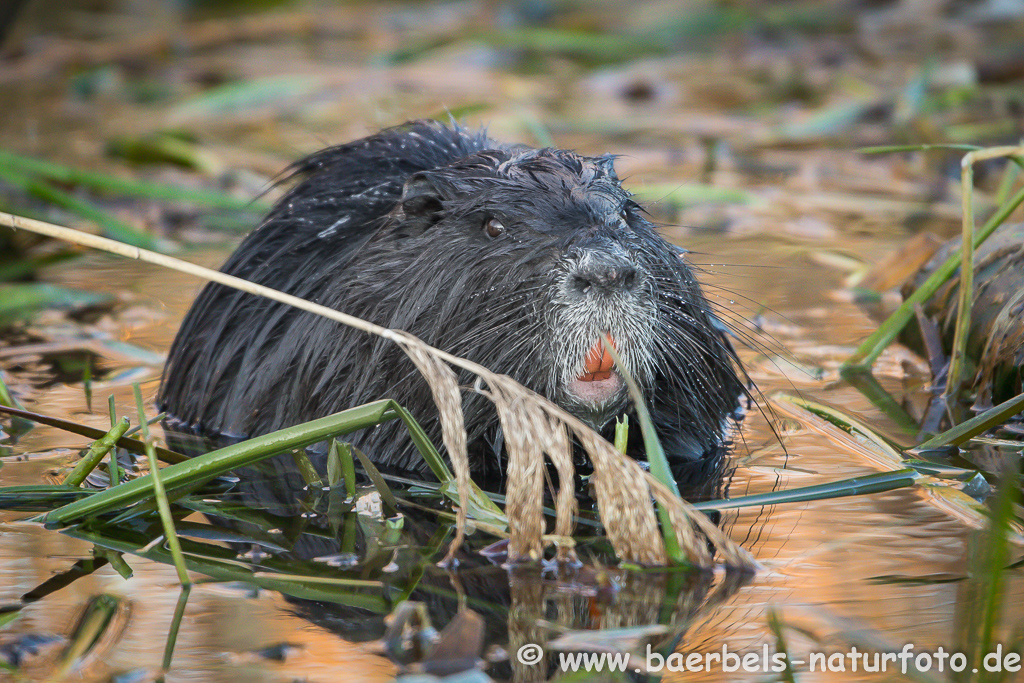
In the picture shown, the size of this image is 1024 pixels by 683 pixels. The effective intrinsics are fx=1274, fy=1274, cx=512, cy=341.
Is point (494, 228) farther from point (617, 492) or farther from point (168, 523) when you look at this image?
point (168, 523)

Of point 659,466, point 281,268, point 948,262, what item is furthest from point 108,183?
Answer: point 659,466

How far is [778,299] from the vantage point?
468 centimetres

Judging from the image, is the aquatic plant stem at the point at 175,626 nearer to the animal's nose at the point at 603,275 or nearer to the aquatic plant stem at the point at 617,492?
the aquatic plant stem at the point at 617,492

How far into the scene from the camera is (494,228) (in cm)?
312

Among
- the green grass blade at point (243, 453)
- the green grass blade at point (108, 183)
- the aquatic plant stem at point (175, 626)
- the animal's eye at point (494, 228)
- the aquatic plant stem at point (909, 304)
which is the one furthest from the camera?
the green grass blade at point (108, 183)

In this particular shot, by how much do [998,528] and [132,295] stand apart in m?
3.82

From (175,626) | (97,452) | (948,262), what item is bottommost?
(175,626)

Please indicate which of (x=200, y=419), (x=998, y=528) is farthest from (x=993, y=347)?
(x=200, y=419)

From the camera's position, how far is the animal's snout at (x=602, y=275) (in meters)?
2.78

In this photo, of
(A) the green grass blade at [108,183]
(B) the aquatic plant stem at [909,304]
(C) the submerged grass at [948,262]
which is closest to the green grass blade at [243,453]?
(C) the submerged grass at [948,262]

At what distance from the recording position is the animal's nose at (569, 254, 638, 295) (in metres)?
2.78

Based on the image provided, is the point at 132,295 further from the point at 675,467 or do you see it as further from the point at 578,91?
the point at 578,91

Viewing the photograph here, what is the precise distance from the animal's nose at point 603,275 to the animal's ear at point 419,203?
2.00 ft

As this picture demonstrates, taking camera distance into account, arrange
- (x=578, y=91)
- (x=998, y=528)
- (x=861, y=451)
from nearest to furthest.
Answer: (x=998, y=528) → (x=861, y=451) → (x=578, y=91)
